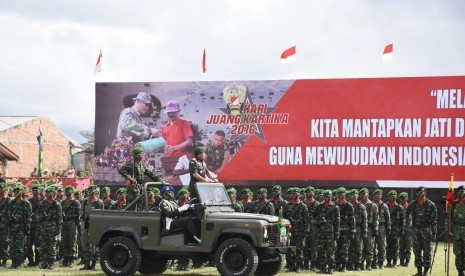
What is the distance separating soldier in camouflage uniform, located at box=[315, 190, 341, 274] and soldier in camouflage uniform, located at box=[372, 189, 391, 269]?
224 cm

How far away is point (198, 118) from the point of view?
98.1ft

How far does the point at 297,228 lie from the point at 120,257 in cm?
460

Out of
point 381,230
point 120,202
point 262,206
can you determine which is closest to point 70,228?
point 120,202

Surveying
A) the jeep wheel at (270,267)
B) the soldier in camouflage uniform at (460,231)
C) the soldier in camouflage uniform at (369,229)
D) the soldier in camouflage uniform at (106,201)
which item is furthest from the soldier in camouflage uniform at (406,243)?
the soldier in camouflage uniform at (106,201)

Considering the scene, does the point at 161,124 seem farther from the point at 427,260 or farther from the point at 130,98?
the point at 427,260

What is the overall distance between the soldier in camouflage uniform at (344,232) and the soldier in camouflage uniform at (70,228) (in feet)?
20.8

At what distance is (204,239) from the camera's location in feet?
51.4

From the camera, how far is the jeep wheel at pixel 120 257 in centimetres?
1612

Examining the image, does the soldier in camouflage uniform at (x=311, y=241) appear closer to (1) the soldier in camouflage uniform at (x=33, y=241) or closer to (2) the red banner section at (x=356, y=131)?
(1) the soldier in camouflage uniform at (x=33, y=241)

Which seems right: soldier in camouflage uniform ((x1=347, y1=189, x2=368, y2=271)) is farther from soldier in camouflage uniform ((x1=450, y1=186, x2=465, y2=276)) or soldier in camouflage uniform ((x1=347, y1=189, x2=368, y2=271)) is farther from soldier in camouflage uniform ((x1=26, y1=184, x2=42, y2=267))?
soldier in camouflage uniform ((x1=26, y1=184, x2=42, y2=267))

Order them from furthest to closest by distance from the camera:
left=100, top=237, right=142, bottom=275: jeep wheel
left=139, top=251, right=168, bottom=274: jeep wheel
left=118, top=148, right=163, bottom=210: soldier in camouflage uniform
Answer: left=118, top=148, right=163, bottom=210: soldier in camouflage uniform < left=139, top=251, right=168, bottom=274: jeep wheel < left=100, top=237, right=142, bottom=275: jeep wheel

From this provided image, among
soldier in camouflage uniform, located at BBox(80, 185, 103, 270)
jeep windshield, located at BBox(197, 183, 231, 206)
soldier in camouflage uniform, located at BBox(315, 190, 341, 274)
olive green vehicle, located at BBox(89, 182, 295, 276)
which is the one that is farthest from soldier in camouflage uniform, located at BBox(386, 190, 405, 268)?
soldier in camouflage uniform, located at BBox(80, 185, 103, 270)

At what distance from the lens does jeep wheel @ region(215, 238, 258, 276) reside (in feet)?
49.9

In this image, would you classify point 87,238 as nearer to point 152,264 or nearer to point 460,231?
point 152,264
